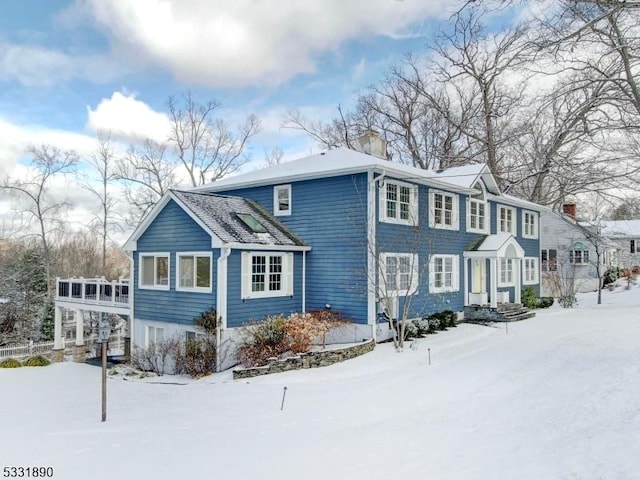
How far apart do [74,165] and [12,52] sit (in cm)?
1924

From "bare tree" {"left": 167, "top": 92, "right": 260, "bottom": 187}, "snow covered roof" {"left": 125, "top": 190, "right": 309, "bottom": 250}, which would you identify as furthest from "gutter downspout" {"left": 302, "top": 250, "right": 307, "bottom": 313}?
"bare tree" {"left": 167, "top": 92, "right": 260, "bottom": 187}

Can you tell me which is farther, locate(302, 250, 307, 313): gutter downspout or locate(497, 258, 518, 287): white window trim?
locate(497, 258, 518, 287): white window trim

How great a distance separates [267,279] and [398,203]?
210 inches

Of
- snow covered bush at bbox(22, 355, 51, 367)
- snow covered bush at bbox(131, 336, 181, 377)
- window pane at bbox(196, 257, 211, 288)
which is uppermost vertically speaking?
window pane at bbox(196, 257, 211, 288)

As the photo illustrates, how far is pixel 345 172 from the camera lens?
1575 cm

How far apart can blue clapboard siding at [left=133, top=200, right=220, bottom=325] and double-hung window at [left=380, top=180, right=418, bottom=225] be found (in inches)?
228

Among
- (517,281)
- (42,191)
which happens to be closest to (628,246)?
(517,281)

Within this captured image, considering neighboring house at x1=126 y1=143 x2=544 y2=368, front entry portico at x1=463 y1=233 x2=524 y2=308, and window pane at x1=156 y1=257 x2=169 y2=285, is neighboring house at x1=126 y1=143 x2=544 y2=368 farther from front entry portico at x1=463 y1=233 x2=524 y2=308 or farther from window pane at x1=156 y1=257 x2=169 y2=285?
front entry portico at x1=463 y1=233 x2=524 y2=308

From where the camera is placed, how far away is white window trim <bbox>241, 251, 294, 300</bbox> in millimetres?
14898

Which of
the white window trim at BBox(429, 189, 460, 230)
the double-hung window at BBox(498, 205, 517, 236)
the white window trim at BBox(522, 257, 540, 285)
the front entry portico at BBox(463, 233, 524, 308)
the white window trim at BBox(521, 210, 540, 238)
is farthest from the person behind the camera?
the white window trim at BBox(521, 210, 540, 238)

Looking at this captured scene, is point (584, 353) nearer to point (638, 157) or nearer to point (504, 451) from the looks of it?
point (638, 157)

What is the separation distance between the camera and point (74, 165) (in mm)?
35062

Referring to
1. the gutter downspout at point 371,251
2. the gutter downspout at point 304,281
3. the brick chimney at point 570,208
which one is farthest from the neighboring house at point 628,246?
the gutter downspout at point 304,281

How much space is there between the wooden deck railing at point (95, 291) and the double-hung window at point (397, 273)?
9.87m
